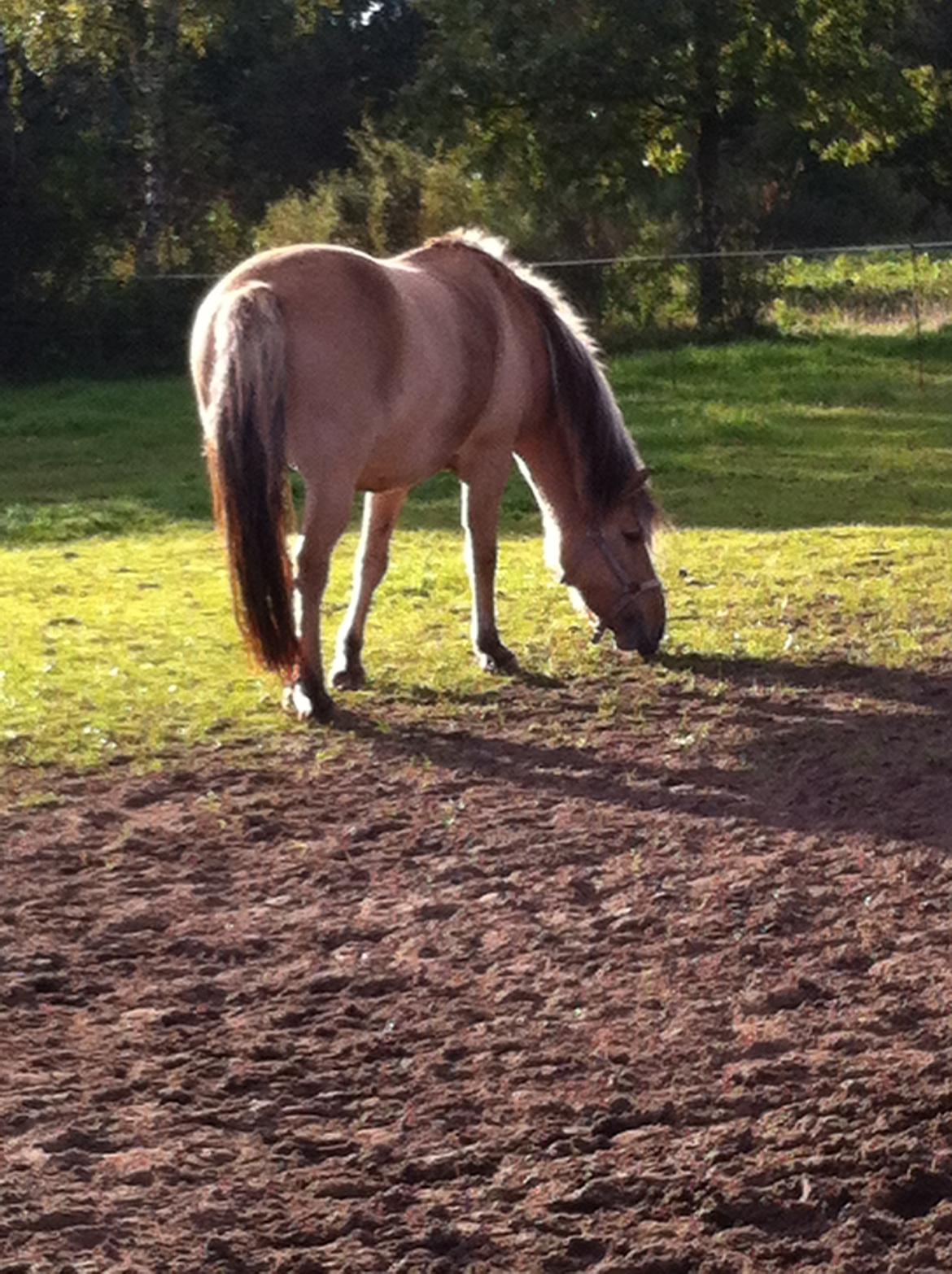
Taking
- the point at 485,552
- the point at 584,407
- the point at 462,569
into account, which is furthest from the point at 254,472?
the point at 462,569

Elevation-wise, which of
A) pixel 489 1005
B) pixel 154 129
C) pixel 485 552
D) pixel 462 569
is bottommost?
pixel 489 1005

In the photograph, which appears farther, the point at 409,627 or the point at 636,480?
the point at 409,627

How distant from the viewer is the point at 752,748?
259 inches

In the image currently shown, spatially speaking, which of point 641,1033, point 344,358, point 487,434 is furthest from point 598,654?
point 641,1033

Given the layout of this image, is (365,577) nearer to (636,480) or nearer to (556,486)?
(556,486)

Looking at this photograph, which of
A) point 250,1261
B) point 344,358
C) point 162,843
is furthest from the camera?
point 344,358

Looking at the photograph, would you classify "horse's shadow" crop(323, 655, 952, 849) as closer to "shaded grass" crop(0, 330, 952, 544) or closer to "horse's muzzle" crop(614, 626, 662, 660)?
"horse's muzzle" crop(614, 626, 662, 660)

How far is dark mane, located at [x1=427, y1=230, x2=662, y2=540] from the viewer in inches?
313

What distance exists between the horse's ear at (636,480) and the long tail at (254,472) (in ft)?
6.31

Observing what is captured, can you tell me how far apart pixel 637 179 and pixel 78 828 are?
21.9 m

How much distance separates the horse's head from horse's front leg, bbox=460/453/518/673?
1.10 feet

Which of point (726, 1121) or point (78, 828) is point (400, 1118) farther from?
point (78, 828)

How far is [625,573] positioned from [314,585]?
1.55 meters

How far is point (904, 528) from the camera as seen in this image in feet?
36.9
